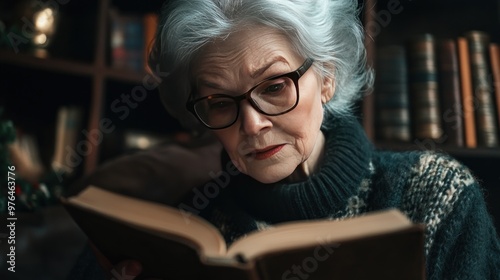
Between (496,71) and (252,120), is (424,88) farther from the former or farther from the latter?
(252,120)

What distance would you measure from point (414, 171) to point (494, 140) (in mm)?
520

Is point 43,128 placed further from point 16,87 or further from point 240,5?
point 240,5

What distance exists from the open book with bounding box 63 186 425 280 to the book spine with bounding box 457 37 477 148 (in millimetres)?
835

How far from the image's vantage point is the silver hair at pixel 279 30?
0.92 m

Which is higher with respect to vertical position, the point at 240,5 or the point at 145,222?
the point at 240,5

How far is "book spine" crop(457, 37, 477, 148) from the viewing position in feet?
4.46

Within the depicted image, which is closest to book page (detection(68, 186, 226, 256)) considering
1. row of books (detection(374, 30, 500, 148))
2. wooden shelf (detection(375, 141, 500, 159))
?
wooden shelf (detection(375, 141, 500, 159))

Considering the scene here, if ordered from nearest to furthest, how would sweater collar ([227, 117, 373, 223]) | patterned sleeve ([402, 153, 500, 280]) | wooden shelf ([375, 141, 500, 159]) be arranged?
1. patterned sleeve ([402, 153, 500, 280])
2. sweater collar ([227, 117, 373, 223])
3. wooden shelf ([375, 141, 500, 159])

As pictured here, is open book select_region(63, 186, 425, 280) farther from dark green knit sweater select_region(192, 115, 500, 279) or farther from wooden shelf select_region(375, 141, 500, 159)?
wooden shelf select_region(375, 141, 500, 159)

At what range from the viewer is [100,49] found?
1.52 m

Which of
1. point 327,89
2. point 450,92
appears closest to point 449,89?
point 450,92

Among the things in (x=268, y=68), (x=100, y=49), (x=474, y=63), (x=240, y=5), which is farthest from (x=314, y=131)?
(x=100, y=49)

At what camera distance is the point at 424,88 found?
1.38 metres

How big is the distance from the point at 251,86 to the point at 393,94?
64cm
